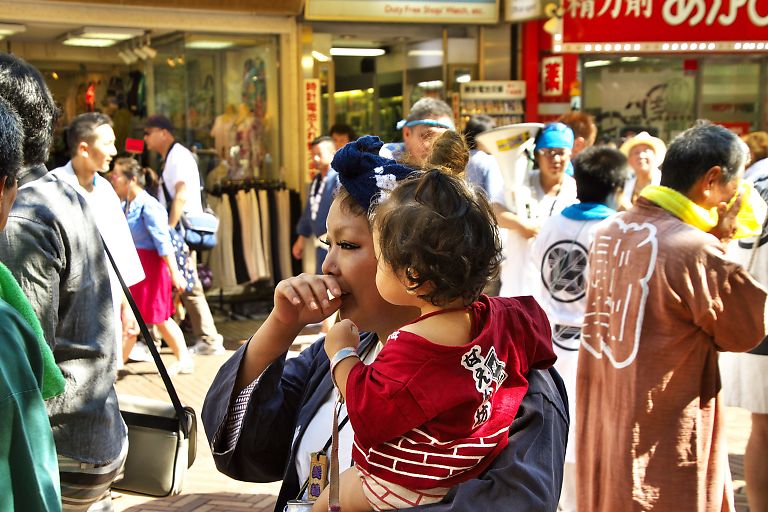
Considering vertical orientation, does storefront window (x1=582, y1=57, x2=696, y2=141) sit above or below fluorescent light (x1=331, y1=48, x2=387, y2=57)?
below

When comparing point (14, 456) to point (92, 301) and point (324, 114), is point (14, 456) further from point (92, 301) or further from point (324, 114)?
point (324, 114)

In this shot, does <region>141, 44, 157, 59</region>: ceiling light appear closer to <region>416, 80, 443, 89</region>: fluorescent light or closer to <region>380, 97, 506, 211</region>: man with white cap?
<region>416, 80, 443, 89</region>: fluorescent light

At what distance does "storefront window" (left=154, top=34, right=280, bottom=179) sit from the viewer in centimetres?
1096

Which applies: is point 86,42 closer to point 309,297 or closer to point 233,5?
point 233,5

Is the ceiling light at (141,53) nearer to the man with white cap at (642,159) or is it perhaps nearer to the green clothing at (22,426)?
the man with white cap at (642,159)

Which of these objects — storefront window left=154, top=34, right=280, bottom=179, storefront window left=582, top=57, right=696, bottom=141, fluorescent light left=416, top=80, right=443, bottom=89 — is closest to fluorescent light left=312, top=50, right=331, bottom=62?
storefront window left=154, top=34, right=280, bottom=179

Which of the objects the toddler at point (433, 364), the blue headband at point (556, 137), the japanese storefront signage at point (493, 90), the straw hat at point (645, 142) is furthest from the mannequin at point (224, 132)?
the toddler at point (433, 364)

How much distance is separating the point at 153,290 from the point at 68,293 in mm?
4812

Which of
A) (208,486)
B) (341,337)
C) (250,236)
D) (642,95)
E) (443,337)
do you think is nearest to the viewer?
(443,337)

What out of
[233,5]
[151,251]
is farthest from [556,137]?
[233,5]

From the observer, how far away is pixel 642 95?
40.9 feet

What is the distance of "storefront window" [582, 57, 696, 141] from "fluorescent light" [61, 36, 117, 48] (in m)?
6.02

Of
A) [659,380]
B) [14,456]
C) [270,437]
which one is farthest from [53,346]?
[659,380]

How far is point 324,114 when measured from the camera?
11992 millimetres
